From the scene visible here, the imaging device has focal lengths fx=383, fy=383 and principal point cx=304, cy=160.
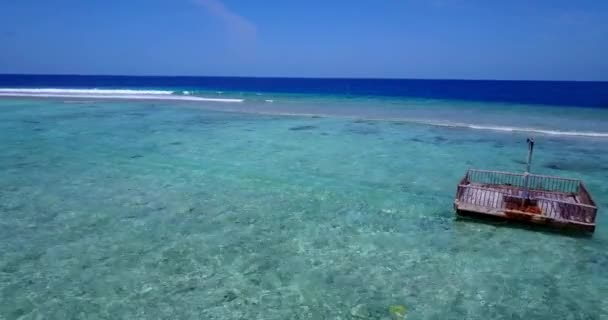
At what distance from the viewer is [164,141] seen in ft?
Answer: 82.9

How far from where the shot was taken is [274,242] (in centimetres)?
1073

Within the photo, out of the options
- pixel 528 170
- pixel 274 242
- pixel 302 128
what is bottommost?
pixel 274 242

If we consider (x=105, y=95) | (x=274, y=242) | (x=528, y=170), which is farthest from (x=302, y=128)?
(x=105, y=95)

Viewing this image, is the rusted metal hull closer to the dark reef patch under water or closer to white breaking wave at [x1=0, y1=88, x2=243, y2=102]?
the dark reef patch under water

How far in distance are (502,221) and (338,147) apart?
513 inches

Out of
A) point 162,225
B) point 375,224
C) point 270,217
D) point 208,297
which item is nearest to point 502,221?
point 375,224

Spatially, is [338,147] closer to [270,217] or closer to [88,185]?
[270,217]

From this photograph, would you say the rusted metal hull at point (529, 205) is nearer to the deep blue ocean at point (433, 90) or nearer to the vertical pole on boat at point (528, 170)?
the vertical pole on boat at point (528, 170)

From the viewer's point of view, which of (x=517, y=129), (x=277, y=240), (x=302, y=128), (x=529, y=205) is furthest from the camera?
(x=517, y=129)

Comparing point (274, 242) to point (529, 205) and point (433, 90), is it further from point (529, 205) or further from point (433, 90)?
point (433, 90)

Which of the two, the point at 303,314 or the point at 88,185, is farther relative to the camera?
the point at 88,185

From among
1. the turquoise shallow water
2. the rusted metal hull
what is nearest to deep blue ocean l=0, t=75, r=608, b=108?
the rusted metal hull

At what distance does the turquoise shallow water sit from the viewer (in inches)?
316

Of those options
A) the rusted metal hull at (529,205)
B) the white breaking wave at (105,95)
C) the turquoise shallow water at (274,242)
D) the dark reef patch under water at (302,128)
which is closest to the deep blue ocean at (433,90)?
the white breaking wave at (105,95)
